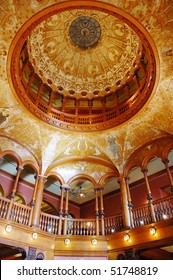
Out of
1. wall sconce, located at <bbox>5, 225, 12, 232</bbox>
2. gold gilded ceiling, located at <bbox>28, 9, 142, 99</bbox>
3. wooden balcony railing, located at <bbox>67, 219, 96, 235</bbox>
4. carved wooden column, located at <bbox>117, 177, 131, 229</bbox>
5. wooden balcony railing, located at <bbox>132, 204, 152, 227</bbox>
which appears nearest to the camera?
wall sconce, located at <bbox>5, 225, 12, 232</bbox>

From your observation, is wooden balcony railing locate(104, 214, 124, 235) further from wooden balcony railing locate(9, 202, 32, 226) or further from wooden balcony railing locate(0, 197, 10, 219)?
wooden balcony railing locate(0, 197, 10, 219)

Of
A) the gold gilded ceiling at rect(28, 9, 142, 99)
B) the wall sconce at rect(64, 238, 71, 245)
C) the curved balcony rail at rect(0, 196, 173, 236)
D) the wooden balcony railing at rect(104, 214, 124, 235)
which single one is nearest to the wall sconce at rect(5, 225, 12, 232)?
the curved balcony rail at rect(0, 196, 173, 236)

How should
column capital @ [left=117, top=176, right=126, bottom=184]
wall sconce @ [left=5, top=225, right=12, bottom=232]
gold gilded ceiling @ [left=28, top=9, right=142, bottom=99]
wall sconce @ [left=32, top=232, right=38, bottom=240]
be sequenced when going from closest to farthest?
wall sconce @ [left=5, top=225, right=12, bottom=232] < wall sconce @ [left=32, top=232, right=38, bottom=240] < gold gilded ceiling @ [left=28, top=9, right=142, bottom=99] < column capital @ [left=117, top=176, right=126, bottom=184]

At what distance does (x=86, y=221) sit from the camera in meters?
10.7

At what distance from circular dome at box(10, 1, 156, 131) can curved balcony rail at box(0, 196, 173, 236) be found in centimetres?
409

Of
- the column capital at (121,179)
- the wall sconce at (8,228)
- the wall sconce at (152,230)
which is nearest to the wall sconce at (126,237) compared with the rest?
the wall sconce at (152,230)

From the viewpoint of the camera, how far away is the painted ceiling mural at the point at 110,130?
6.73 metres

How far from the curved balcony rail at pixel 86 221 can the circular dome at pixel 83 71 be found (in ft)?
13.4

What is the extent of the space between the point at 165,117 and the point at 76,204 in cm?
958

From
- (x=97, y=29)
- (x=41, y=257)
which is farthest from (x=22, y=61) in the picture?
(x=41, y=257)

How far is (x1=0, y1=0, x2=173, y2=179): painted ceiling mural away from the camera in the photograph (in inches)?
265

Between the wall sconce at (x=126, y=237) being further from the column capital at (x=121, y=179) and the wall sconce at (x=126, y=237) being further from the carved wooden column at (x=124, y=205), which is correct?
the column capital at (x=121, y=179)

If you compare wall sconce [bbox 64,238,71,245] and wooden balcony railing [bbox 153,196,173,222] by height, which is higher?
wooden balcony railing [bbox 153,196,173,222]
